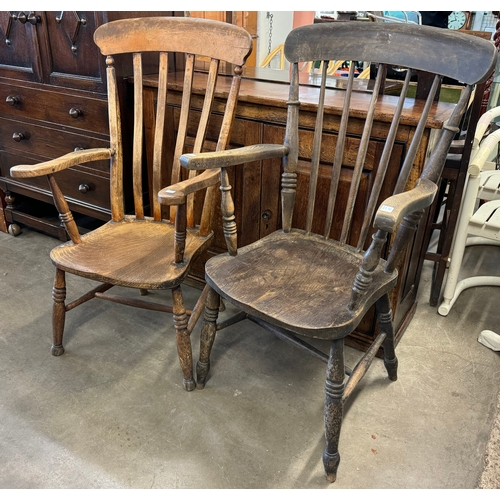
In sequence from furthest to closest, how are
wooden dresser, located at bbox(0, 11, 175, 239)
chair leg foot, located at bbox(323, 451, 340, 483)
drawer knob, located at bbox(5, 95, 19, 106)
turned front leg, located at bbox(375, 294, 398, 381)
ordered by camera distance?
drawer knob, located at bbox(5, 95, 19, 106)
wooden dresser, located at bbox(0, 11, 175, 239)
turned front leg, located at bbox(375, 294, 398, 381)
chair leg foot, located at bbox(323, 451, 340, 483)

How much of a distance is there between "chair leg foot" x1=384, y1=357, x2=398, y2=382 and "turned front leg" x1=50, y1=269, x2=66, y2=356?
116 centimetres

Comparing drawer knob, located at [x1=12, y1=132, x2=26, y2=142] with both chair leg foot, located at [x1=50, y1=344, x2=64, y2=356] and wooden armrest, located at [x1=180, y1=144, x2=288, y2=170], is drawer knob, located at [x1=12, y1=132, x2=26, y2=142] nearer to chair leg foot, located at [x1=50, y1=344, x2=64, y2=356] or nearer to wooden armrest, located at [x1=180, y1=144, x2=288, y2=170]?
chair leg foot, located at [x1=50, y1=344, x2=64, y2=356]

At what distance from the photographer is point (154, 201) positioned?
180cm

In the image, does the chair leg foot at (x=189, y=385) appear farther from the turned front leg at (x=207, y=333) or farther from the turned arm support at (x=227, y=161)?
the turned arm support at (x=227, y=161)

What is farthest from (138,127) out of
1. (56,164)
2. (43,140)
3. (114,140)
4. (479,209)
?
(479,209)

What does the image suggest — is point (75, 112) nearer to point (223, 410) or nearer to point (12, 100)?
point (12, 100)

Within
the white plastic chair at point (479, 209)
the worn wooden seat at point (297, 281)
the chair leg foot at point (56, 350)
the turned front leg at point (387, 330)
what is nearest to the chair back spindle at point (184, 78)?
the worn wooden seat at point (297, 281)

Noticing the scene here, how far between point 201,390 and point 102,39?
128 centimetres

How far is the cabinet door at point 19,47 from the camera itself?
6.46 feet

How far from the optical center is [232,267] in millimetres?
1412

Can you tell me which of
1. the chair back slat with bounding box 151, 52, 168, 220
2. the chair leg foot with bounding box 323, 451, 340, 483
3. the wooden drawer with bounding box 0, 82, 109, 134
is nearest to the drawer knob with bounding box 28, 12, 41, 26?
the wooden drawer with bounding box 0, 82, 109, 134

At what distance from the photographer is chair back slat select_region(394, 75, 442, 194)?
131 cm

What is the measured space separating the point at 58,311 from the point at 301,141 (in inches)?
41.6
